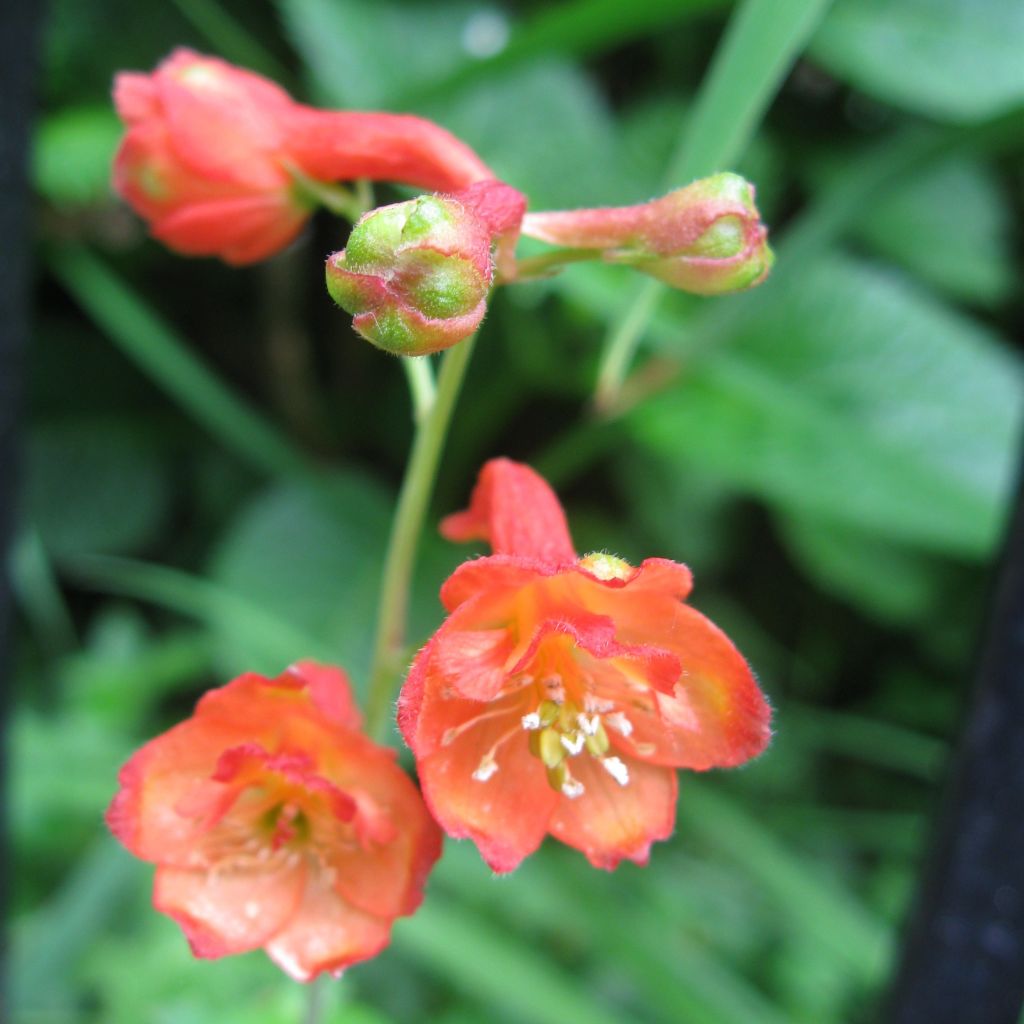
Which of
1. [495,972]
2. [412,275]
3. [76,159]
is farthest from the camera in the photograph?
[76,159]

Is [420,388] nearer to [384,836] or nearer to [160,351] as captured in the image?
[384,836]

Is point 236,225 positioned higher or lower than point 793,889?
higher

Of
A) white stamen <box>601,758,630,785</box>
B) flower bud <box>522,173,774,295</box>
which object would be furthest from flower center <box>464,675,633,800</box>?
flower bud <box>522,173,774,295</box>

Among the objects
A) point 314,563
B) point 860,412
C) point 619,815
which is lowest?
point 314,563

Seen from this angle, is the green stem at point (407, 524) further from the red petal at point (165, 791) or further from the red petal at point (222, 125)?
the red petal at point (222, 125)

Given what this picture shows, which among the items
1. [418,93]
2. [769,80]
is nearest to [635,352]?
[418,93]

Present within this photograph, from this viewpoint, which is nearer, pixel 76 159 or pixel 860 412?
pixel 76 159

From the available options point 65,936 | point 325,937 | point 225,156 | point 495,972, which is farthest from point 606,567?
point 65,936
